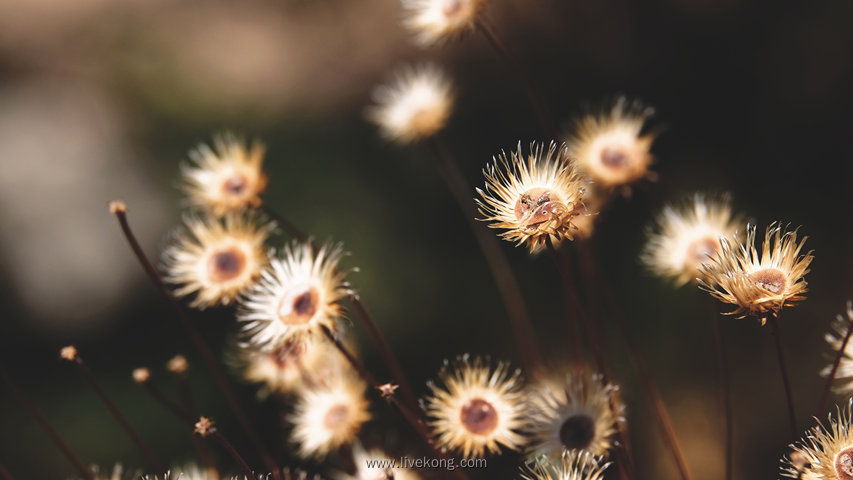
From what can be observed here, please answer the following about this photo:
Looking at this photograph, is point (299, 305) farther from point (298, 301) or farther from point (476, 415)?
point (476, 415)

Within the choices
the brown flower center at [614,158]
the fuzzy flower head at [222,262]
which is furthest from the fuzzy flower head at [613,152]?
the fuzzy flower head at [222,262]

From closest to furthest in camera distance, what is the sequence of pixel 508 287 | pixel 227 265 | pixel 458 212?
pixel 227 265 → pixel 508 287 → pixel 458 212

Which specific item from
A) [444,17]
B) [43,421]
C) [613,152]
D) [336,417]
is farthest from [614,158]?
[43,421]

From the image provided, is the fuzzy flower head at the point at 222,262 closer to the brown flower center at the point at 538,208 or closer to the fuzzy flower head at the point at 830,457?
the brown flower center at the point at 538,208

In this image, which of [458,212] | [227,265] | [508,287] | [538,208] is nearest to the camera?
[538,208]

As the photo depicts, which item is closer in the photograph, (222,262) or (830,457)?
(830,457)

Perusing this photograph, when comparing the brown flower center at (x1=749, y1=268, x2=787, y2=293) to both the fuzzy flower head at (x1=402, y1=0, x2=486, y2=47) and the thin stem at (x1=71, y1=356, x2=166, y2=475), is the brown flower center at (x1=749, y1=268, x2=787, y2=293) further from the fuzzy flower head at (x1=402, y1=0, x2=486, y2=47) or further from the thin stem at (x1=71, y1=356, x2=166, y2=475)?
the thin stem at (x1=71, y1=356, x2=166, y2=475)

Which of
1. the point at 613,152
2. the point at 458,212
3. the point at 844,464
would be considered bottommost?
the point at 844,464
